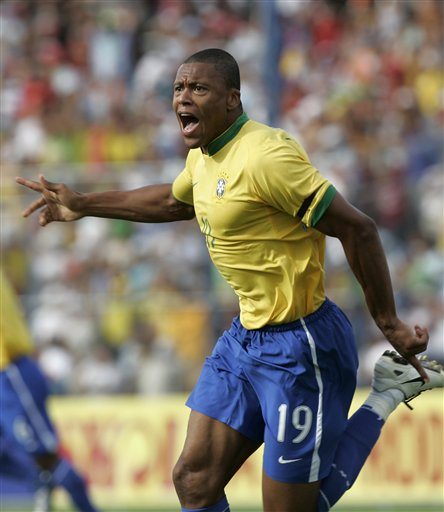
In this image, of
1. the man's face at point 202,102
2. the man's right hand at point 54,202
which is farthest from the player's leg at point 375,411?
the man's right hand at point 54,202

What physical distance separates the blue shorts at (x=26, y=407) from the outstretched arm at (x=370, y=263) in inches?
163

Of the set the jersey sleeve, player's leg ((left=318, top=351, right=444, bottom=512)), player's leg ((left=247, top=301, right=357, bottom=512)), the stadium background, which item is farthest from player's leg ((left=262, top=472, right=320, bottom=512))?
the stadium background

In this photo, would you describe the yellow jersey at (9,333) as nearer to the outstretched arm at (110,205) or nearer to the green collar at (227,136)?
the outstretched arm at (110,205)

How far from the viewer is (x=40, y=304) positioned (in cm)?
1301

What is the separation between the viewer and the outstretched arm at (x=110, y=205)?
648cm

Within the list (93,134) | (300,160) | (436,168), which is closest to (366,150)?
(436,168)

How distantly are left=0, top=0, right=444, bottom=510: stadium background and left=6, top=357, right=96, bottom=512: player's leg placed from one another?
243 cm

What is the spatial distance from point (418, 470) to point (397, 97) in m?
5.24

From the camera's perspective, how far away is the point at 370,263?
554 cm

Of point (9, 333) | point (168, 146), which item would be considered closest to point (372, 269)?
point (9, 333)

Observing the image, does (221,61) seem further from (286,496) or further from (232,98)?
(286,496)

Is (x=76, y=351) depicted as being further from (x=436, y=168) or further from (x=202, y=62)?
(x=202, y=62)

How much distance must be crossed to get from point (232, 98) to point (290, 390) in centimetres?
141

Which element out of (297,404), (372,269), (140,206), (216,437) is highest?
(140,206)
